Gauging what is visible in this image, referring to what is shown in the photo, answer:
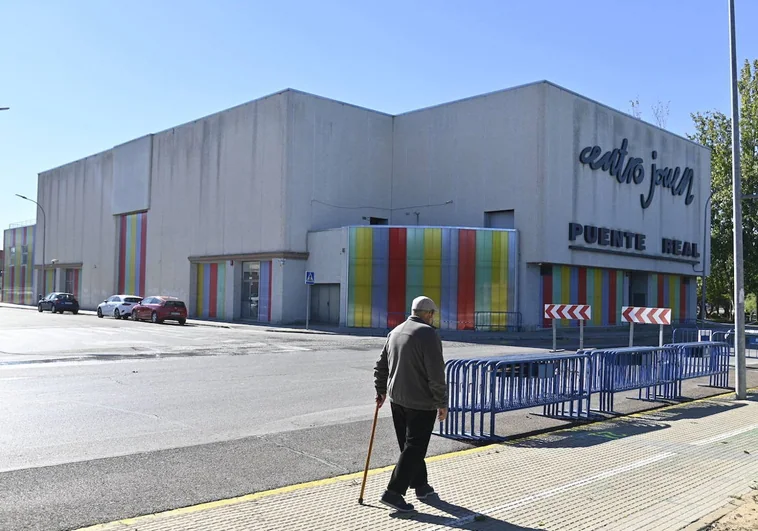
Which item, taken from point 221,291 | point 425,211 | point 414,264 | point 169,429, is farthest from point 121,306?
point 169,429

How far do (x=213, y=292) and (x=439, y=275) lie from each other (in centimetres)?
1601

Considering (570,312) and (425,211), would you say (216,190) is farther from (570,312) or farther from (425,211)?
(570,312)

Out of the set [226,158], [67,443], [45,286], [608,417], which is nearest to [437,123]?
[226,158]

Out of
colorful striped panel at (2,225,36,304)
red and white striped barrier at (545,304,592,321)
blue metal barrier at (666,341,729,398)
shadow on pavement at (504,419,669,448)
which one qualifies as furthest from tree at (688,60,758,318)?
colorful striped panel at (2,225,36,304)

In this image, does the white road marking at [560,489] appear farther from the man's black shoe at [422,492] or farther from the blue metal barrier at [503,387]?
the blue metal barrier at [503,387]

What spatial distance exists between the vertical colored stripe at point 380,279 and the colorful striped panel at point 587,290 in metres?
8.18

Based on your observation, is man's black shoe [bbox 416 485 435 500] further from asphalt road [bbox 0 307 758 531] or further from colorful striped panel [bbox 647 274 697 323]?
colorful striped panel [bbox 647 274 697 323]

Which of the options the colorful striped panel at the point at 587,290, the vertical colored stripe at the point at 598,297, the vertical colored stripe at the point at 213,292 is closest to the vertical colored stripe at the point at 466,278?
the colorful striped panel at the point at 587,290

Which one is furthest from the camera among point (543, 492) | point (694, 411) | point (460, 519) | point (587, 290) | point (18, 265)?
point (18, 265)

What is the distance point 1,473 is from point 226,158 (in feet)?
121

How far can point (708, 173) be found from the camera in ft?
168

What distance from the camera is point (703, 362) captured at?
13773mm

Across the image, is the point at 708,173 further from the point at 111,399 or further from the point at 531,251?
the point at 111,399

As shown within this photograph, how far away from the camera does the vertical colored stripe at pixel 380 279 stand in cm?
3431
